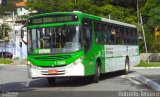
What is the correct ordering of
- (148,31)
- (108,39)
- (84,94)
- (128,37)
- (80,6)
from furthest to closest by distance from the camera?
1. (80,6)
2. (148,31)
3. (128,37)
4. (108,39)
5. (84,94)

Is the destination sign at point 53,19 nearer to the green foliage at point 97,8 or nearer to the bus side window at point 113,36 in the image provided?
the bus side window at point 113,36

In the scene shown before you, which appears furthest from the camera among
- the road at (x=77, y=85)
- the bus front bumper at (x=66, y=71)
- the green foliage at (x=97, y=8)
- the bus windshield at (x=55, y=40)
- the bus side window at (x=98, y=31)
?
the green foliage at (x=97, y=8)

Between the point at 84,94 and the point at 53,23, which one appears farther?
the point at 53,23

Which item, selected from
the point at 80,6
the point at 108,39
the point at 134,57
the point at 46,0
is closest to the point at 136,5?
the point at 80,6

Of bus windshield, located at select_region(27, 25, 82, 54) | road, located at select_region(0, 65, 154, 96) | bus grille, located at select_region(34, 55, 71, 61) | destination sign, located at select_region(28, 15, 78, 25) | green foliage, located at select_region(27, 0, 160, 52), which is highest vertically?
green foliage, located at select_region(27, 0, 160, 52)

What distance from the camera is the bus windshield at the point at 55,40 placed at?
19.3 meters

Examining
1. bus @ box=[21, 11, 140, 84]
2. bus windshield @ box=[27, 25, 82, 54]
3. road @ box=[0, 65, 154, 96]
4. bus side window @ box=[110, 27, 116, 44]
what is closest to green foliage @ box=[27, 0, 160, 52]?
road @ box=[0, 65, 154, 96]

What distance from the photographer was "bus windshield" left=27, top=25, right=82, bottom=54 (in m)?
19.3

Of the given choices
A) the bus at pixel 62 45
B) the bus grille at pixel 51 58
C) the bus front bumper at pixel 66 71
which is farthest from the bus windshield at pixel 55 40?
the bus front bumper at pixel 66 71

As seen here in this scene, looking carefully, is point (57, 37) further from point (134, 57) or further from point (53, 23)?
point (134, 57)

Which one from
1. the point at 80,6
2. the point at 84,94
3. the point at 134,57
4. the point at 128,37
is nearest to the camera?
the point at 84,94

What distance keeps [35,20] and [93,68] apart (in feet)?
11.1

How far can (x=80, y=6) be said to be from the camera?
225 feet

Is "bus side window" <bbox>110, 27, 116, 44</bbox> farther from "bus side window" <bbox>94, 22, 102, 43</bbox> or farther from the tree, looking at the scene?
the tree
